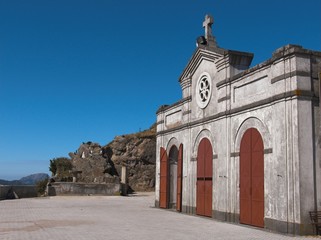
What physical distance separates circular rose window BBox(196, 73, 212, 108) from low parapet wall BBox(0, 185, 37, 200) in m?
16.5

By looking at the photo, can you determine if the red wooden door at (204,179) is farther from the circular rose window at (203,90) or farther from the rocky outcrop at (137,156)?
the rocky outcrop at (137,156)

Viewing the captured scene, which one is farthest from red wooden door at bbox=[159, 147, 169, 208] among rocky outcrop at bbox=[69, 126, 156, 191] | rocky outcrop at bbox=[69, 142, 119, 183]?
rocky outcrop at bbox=[69, 126, 156, 191]

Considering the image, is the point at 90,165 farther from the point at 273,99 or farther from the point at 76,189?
the point at 273,99

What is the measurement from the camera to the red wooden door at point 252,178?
45.2 feet

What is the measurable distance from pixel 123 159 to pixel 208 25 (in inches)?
1303

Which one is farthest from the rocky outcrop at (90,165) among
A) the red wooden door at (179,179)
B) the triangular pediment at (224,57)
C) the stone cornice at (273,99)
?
the stone cornice at (273,99)

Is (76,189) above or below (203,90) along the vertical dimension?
below

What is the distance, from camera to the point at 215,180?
1673 centimetres

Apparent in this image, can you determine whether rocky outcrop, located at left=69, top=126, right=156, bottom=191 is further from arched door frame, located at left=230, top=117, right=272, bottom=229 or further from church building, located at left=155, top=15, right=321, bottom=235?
arched door frame, located at left=230, top=117, right=272, bottom=229

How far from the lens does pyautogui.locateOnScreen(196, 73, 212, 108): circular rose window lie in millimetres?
18109

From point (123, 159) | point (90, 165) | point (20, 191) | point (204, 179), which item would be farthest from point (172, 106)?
point (123, 159)

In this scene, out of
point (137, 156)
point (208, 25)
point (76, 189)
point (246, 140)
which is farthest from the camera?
point (137, 156)

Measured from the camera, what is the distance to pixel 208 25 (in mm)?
20531

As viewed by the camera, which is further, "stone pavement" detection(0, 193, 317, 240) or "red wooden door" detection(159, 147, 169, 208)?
"red wooden door" detection(159, 147, 169, 208)
